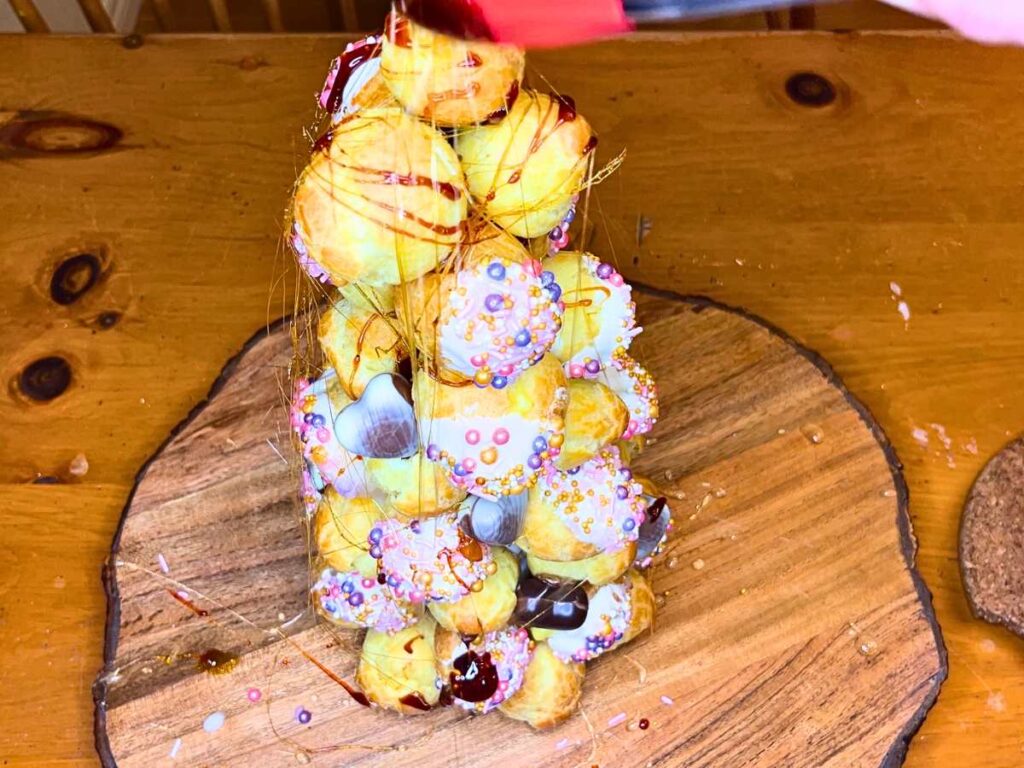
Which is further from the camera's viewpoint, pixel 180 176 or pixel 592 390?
pixel 180 176

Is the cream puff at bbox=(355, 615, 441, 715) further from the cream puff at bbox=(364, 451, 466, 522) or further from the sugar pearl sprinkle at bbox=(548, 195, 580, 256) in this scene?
the sugar pearl sprinkle at bbox=(548, 195, 580, 256)

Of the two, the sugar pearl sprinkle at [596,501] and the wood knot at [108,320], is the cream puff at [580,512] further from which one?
the wood knot at [108,320]

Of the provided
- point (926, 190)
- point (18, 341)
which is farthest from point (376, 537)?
point (926, 190)

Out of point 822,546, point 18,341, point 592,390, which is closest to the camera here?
point 592,390

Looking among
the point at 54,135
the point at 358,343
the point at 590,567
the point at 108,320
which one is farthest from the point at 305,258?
the point at 54,135

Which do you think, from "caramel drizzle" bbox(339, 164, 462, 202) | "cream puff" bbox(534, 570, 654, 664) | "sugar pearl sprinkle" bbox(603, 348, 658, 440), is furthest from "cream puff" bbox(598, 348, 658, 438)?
"caramel drizzle" bbox(339, 164, 462, 202)

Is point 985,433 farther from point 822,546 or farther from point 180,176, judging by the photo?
point 180,176

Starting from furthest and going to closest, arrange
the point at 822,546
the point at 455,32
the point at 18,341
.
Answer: the point at 18,341
the point at 822,546
the point at 455,32
